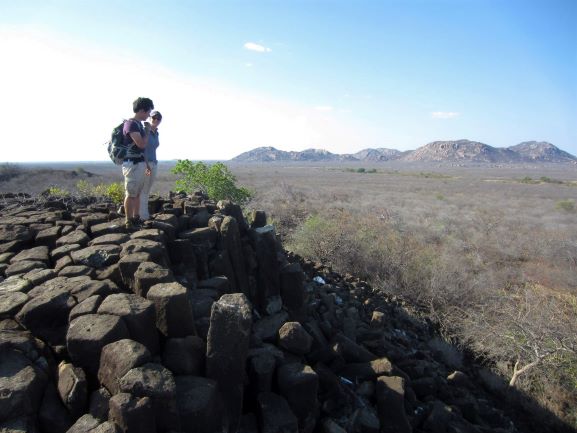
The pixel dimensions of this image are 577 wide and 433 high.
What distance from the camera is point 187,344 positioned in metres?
3.28

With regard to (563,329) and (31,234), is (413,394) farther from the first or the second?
(31,234)

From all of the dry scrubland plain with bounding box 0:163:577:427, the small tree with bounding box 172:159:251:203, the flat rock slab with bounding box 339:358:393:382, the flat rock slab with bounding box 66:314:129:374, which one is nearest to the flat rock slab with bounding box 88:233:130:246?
the flat rock slab with bounding box 66:314:129:374

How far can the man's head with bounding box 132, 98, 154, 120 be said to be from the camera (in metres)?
5.19

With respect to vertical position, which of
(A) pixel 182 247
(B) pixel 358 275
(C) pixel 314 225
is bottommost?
(B) pixel 358 275

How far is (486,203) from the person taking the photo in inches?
1095

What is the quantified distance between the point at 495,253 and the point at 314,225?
7002 mm

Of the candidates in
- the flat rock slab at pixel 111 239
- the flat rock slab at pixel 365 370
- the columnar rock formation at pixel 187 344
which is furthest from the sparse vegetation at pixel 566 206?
the flat rock slab at pixel 111 239

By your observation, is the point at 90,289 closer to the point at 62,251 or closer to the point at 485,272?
the point at 62,251

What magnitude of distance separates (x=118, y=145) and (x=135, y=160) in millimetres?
293

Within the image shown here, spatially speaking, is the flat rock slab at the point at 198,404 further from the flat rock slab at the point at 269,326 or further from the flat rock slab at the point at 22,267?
the flat rock slab at the point at 22,267

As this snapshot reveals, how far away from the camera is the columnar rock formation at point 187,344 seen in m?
2.75

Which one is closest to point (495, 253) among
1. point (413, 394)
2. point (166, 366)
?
point (413, 394)

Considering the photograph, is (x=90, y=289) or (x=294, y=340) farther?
(x=294, y=340)

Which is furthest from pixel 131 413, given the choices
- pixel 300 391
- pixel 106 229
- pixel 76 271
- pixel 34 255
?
pixel 106 229
